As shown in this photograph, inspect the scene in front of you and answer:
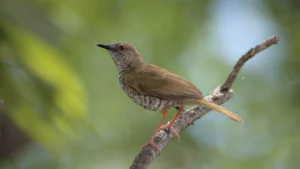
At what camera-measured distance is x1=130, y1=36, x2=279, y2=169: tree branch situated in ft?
7.02

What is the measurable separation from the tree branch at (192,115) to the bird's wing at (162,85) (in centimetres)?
27

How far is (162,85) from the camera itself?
2143 mm

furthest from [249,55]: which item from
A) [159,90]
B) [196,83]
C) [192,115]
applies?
[196,83]

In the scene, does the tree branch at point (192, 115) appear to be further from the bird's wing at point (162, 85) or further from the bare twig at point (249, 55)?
the bird's wing at point (162, 85)

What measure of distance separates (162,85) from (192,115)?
530mm

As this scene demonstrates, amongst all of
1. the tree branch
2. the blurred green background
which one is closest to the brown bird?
the tree branch

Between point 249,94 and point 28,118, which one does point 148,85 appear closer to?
point 28,118

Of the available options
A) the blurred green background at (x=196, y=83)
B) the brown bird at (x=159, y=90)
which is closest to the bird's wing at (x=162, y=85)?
the brown bird at (x=159, y=90)

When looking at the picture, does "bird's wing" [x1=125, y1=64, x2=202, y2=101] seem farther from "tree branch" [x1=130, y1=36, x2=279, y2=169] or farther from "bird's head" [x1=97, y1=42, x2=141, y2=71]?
"tree branch" [x1=130, y1=36, x2=279, y2=169]

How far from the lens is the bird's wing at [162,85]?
2.09 meters

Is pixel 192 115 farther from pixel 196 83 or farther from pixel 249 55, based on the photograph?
pixel 196 83

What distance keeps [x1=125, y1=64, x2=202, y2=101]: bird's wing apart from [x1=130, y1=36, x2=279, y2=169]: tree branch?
10.6 inches

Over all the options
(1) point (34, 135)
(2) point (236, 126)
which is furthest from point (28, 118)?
(2) point (236, 126)

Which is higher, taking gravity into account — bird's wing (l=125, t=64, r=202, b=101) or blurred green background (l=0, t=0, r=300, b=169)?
blurred green background (l=0, t=0, r=300, b=169)
